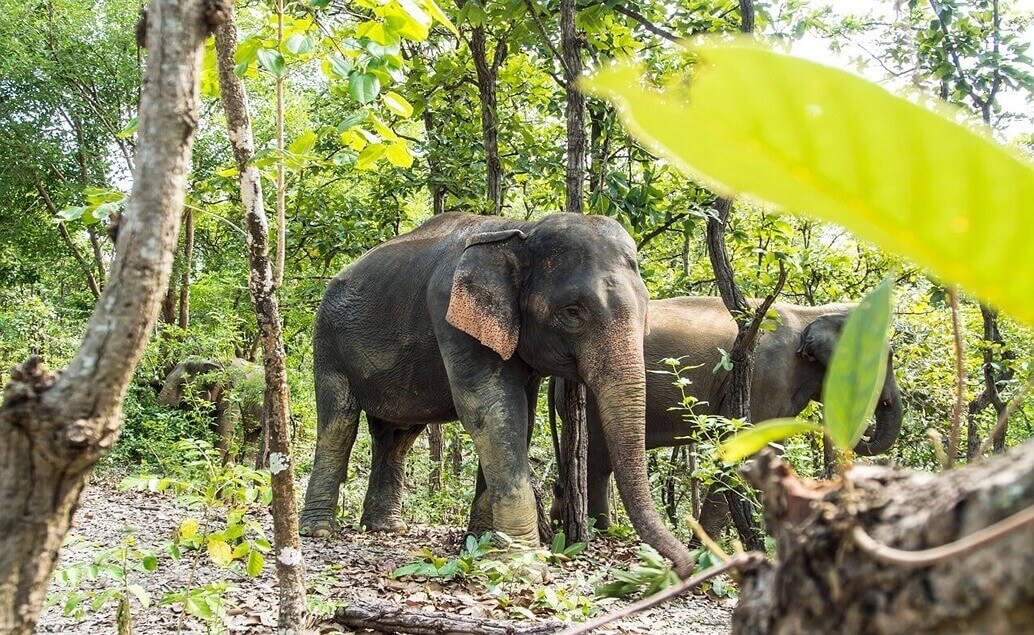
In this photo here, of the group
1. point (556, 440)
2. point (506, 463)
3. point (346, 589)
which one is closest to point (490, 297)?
point (506, 463)

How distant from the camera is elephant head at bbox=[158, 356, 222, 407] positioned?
13.4 meters

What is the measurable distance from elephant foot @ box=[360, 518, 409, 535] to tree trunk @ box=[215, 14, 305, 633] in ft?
15.7

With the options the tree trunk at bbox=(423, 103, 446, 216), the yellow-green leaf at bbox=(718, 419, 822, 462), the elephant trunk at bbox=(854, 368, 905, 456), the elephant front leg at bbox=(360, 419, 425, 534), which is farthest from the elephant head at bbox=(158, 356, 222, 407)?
the yellow-green leaf at bbox=(718, 419, 822, 462)

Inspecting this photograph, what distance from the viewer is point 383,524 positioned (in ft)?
26.9

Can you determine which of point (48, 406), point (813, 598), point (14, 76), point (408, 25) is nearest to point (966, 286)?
point (813, 598)

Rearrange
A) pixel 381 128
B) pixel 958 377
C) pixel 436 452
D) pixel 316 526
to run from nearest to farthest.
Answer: pixel 958 377 < pixel 381 128 < pixel 316 526 < pixel 436 452

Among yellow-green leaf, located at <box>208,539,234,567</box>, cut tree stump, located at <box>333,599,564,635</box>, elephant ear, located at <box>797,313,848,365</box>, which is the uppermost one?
elephant ear, located at <box>797,313,848,365</box>

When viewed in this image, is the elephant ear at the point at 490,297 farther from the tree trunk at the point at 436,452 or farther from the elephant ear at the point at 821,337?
the tree trunk at the point at 436,452

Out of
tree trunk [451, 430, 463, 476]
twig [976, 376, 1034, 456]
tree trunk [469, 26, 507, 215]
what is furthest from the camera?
tree trunk [451, 430, 463, 476]

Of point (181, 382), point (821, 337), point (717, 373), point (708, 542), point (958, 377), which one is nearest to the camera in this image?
point (958, 377)

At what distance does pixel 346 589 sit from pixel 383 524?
343 centimetres

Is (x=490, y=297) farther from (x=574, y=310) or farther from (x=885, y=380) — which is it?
(x=885, y=380)

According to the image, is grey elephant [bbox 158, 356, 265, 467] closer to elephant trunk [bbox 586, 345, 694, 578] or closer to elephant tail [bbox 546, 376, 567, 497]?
elephant tail [bbox 546, 376, 567, 497]

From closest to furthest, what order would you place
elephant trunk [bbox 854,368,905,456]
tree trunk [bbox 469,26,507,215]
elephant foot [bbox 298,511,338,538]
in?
1. elephant foot [bbox 298,511,338,538]
2. tree trunk [bbox 469,26,507,215]
3. elephant trunk [bbox 854,368,905,456]
